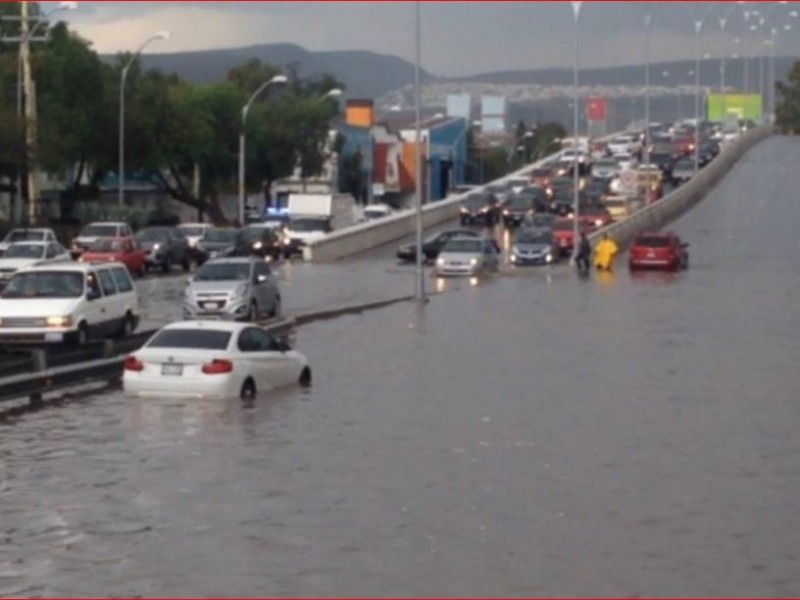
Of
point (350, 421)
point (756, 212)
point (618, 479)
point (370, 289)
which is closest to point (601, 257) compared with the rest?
point (370, 289)

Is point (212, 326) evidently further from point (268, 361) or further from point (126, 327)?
point (126, 327)

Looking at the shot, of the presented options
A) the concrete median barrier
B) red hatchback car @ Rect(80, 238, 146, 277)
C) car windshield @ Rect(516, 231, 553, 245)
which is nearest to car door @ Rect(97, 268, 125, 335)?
red hatchback car @ Rect(80, 238, 146, 277)

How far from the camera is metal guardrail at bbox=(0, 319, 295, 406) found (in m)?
29.0

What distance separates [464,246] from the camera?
70.8 m

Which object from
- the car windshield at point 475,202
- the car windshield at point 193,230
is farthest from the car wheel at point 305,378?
the car windshield at point 475,202

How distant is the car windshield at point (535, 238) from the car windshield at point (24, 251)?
2278 cm

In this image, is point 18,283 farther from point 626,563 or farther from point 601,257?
point 601,257

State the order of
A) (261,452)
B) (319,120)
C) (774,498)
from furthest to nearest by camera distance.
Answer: (319,120), (261,452), (774,498)

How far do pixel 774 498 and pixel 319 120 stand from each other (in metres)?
105

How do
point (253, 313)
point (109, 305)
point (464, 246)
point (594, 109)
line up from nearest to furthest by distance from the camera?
1. point (109, 305)
2. point (253, 313)
3. point (464, 246)
4. point (594, 109)

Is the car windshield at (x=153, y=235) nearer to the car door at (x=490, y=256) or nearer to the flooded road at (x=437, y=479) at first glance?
the car door at (x=490, y=256)

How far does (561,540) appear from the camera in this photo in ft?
57.7

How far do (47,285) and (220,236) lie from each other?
3693 centimetres

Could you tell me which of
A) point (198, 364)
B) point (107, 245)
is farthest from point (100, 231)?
point (198, 364)
